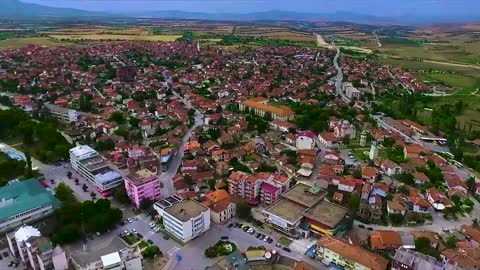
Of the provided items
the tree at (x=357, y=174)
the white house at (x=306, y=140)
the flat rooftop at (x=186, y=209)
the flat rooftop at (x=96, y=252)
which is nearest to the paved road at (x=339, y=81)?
the white house at (x=306, y=140)

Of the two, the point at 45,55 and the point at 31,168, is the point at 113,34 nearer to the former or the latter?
the point at 45,55

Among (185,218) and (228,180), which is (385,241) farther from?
(185,218)

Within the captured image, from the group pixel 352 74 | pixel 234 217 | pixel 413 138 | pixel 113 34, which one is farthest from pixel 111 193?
pixel 113 34

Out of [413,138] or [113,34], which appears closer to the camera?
[413,138]

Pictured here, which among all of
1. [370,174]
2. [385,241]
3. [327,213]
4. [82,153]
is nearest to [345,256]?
[385,241]

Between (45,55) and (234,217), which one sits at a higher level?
(45,55)

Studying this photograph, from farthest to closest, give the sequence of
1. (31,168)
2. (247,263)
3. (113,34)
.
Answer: (113,34), (31,168), (247,263)
